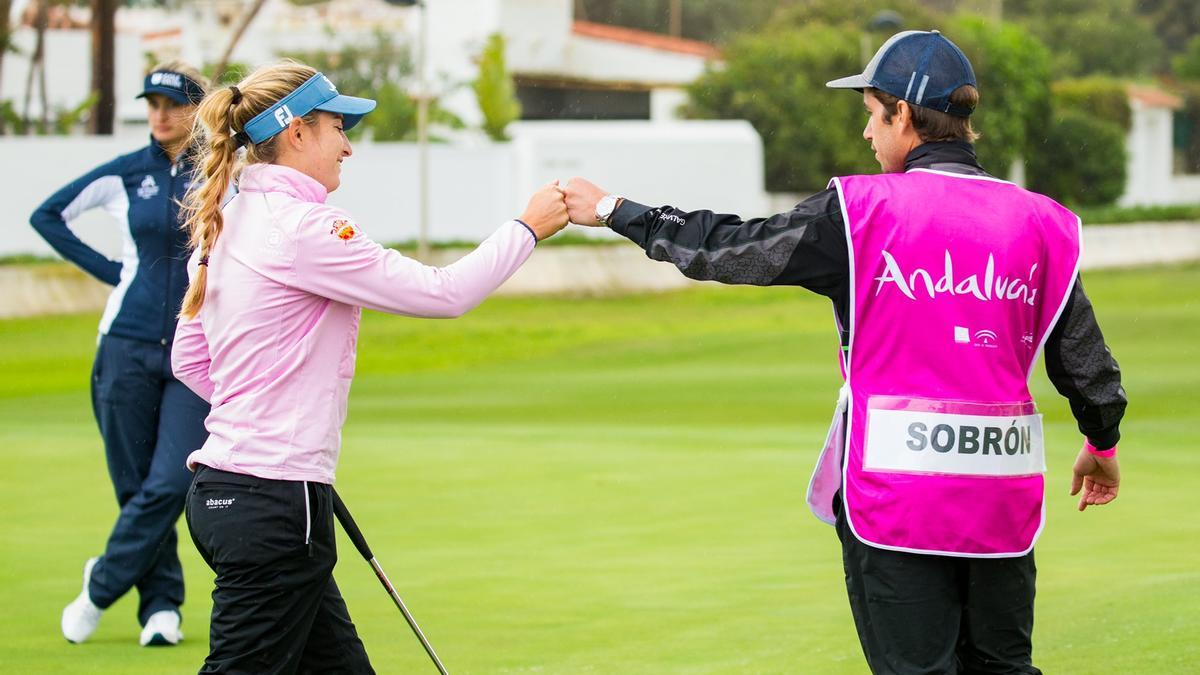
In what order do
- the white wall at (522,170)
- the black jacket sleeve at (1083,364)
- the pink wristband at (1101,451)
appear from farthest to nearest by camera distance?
the white wall at (522,170) → the pink wristband at (1101,451) → the black jacket sleeve at (1083,364)

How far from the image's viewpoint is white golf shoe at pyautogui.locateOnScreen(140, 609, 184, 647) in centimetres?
665

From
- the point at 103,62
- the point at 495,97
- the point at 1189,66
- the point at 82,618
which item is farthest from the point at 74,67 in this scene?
the point at 82,618

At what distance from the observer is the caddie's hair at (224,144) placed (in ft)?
14.0

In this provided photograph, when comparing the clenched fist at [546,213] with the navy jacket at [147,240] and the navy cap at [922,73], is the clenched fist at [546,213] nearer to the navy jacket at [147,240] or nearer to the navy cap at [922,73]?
the navy cap at [922,73]

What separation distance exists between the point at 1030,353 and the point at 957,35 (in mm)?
47159

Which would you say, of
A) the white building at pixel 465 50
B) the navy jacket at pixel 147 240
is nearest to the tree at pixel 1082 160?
the white building at pixel 465 50

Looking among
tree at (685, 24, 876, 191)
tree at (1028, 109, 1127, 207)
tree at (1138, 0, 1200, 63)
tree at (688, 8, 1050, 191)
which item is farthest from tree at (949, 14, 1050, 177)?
tree at (1138, 0, 1200, 63)

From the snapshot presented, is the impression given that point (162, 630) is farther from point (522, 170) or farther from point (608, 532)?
point (522, 170)

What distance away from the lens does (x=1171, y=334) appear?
2552 centimetres

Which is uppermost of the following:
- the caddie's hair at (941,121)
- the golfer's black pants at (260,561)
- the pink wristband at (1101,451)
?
the caddie's hair at (941,121)

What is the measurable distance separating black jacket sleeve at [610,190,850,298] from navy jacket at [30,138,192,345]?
2.85m

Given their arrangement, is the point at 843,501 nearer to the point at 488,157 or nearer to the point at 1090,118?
the point at 488,157

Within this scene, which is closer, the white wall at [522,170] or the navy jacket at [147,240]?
the navy jacket at [147,240]

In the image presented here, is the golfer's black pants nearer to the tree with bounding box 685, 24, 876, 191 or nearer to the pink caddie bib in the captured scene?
the pink caddie bib
